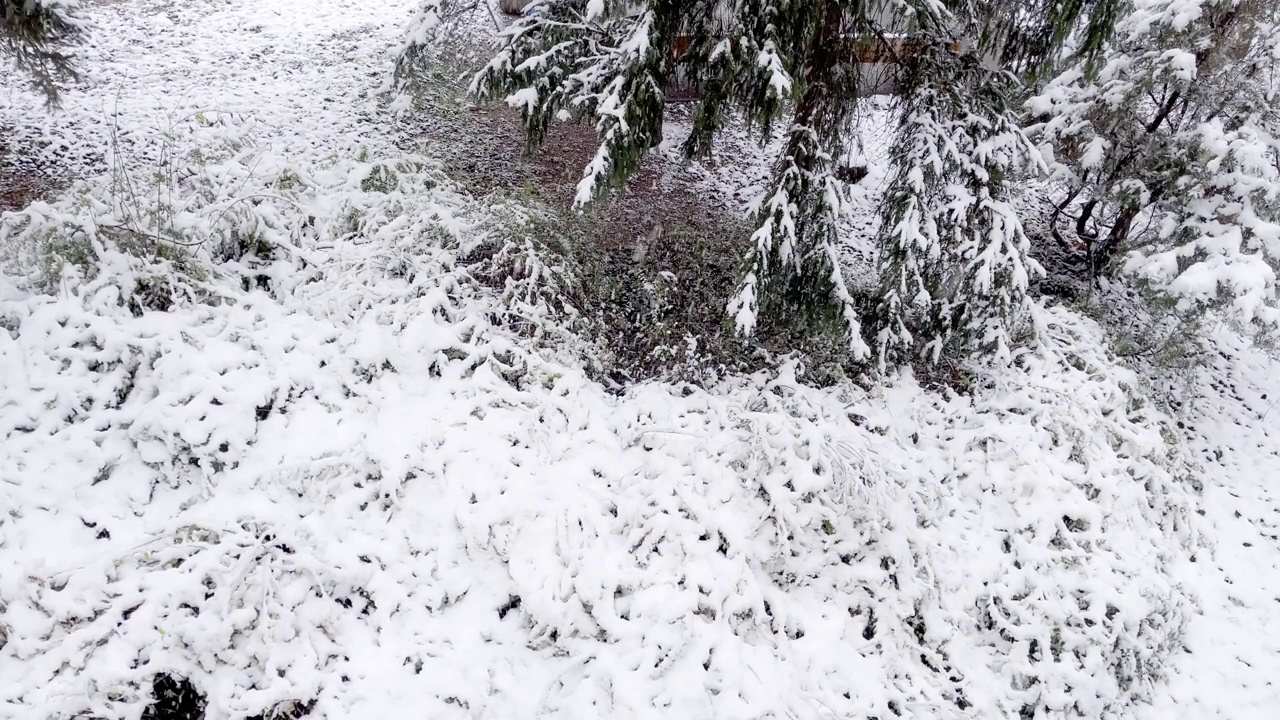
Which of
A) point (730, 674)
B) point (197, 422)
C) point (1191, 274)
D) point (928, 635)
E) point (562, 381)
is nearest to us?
point (730, 674)

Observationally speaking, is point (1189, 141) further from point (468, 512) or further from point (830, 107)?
point (468, 512)

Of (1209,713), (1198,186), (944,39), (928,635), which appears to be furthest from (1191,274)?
(928,635)

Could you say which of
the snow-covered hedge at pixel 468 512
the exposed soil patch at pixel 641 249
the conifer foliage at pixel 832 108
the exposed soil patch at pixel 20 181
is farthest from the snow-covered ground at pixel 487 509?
the conifer foliage at pixel 832 108

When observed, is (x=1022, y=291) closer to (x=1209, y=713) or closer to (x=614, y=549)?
(x=1209, y=713)

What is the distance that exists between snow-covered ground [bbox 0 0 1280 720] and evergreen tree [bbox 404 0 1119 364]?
960 mm

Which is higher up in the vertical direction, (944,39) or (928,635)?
(944,39)

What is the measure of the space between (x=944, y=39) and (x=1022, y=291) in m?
2.23

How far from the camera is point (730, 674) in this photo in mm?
3848

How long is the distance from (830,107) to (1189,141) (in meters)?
3.95

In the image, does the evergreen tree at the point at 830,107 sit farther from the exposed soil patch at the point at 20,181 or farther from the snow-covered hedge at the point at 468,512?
the exposed soil patch at the point at 20,181

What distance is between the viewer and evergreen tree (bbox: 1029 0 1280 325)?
587cm

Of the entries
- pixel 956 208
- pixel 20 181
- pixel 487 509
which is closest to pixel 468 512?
pixel 487 509

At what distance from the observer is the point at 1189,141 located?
6.42m

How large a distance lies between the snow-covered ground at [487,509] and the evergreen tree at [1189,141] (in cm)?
122
